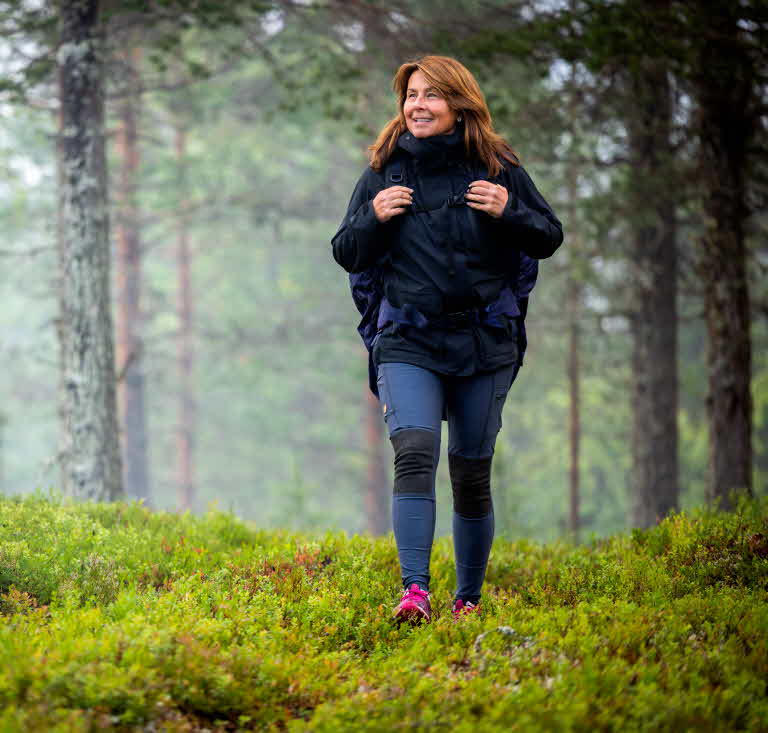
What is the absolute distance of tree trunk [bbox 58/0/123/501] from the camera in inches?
373

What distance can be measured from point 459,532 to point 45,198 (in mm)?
24321

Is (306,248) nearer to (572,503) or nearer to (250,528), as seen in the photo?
(572,503)

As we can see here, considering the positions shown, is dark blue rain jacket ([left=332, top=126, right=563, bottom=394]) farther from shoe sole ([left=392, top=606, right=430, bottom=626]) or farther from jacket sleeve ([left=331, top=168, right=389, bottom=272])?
shoe sole ([left=392, top=606, right=430, bottom=626])

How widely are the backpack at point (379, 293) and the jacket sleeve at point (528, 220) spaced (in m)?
0.16

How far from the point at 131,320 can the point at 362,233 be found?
1901 cm

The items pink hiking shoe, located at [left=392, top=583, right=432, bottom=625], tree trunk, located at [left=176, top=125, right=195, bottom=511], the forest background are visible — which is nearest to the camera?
pink hiking shoe, located at [left=392, top=583, right=432, bottom=625]

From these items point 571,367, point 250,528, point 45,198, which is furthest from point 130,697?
point 45,198

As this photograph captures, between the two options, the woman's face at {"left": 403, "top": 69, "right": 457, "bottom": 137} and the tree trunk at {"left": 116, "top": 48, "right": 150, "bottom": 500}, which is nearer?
the woman's face at {"left": 403, "top": 69, "right": 457, "bottom": 137}

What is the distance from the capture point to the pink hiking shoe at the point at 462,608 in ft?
15.2

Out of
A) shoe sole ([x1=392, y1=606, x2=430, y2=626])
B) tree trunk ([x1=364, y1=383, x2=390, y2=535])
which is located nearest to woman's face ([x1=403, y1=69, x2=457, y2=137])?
shoe sole ([x1=392, y1=606, x2=430, y2=626])

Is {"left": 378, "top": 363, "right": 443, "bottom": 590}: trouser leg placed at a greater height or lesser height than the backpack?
lesser

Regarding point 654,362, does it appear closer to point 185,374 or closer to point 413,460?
point 413,460

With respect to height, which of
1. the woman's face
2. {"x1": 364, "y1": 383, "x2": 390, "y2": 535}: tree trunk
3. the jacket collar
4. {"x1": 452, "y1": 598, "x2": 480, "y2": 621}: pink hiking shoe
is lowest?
{"x1": 364, "y1": 383, "x2": 390, "y2": 535}: tree trunk

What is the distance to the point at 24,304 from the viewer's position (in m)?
39.7
